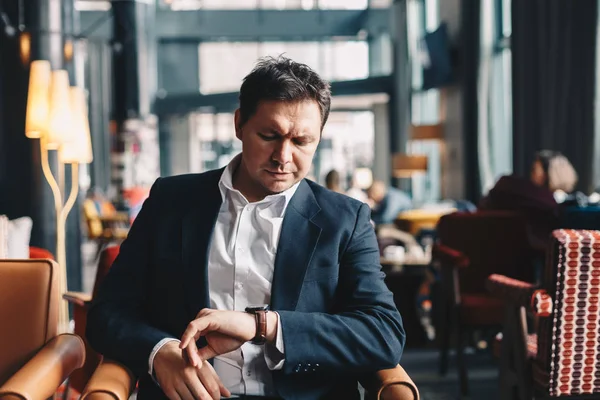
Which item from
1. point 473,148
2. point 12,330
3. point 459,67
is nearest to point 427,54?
point 459,67

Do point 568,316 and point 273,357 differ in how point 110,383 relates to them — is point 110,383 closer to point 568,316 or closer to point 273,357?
point 273,357

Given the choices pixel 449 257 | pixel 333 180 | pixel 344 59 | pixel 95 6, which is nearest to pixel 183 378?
pixel 449 257

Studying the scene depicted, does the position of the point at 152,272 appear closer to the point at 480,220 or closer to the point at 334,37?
the point at 480,220

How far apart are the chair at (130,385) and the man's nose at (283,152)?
528mm

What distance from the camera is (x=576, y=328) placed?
2738 mm

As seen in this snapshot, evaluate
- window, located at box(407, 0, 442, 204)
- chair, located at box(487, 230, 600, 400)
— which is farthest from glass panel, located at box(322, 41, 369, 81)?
chair, located at box(487, 230, 600, 400)

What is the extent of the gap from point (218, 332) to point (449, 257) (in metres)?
2.86

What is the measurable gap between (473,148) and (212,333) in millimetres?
8539

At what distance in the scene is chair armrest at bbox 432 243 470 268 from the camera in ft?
14.0

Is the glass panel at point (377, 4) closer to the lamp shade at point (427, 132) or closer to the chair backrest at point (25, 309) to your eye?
the lamp shade at point (427, 132)

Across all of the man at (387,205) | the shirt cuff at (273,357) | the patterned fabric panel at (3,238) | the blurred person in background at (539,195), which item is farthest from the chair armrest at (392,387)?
the man at (387,205)

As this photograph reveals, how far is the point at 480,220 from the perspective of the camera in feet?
15.6

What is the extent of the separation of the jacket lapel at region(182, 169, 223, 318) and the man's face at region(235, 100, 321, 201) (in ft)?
0.50

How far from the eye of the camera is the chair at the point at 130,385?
168 centimetres
